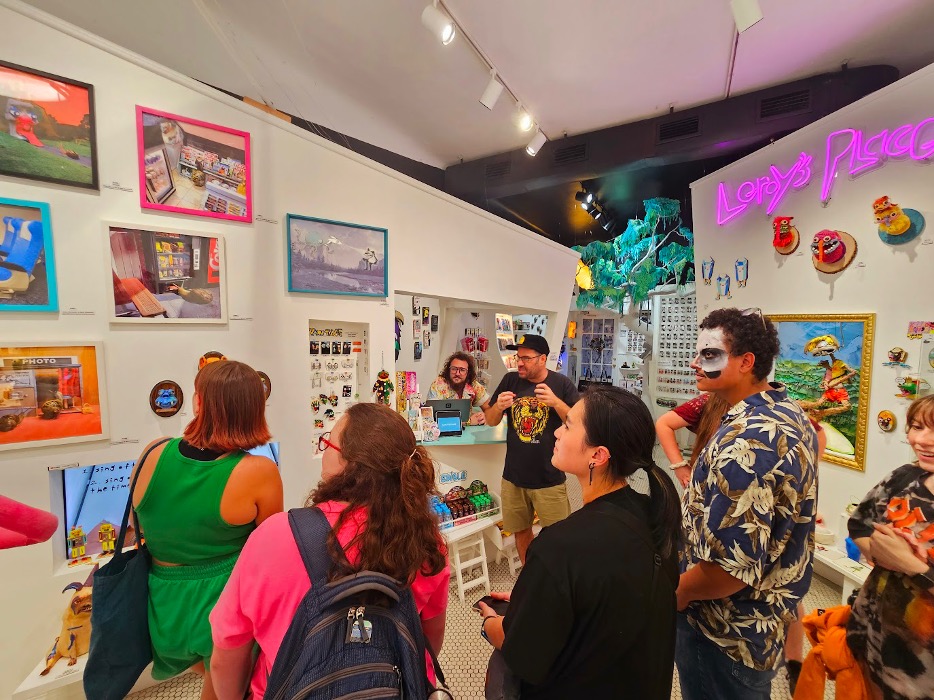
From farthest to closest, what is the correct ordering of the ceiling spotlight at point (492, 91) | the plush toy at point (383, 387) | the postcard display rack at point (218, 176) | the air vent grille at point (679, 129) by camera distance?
the air vent grille at point (679, 129)
the ceiling spotlight at point (492, 91)
the plush toy at point (383, 387)
the postcard display rack at point (218, 176)

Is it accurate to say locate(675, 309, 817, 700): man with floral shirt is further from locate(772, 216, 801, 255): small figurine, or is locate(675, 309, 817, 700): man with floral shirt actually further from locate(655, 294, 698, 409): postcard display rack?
locate(655, 294, 698, 409): postcard display rack

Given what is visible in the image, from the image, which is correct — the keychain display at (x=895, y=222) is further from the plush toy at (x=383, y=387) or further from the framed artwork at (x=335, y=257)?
the plush toy at (x=383, y=387)

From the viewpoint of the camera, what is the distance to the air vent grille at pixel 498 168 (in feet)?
17.2

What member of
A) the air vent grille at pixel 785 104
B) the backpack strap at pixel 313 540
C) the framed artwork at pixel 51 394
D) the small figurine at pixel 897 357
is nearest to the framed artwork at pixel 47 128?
the framed artwork at pixel 51 394

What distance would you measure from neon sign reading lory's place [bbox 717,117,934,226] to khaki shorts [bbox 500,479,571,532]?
3.11 metres

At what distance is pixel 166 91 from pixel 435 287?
6.25 feet

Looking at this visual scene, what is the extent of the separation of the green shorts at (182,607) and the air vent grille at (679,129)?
521cm

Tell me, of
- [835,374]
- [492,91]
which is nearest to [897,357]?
[835,374]

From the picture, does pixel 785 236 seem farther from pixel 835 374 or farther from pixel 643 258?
pixel 643 258

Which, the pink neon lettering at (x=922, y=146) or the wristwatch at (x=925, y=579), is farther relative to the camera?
the pink neon lettering at (x=922, y=146)

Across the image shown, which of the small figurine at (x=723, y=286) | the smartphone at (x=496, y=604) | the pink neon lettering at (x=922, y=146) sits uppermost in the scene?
the pink neon lettering at (x=922, y=146)

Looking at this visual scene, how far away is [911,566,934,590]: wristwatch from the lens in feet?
3.78

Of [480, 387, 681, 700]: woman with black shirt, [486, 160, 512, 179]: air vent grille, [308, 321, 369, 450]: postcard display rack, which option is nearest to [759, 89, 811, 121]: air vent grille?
[486, 160, 512, 179]: air vent grille

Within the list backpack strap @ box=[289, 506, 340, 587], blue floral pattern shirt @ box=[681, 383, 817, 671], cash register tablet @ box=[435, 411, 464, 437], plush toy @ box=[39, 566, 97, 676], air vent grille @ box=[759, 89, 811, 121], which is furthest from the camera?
air vent grille @ box=[759, 89, 811, 121]
